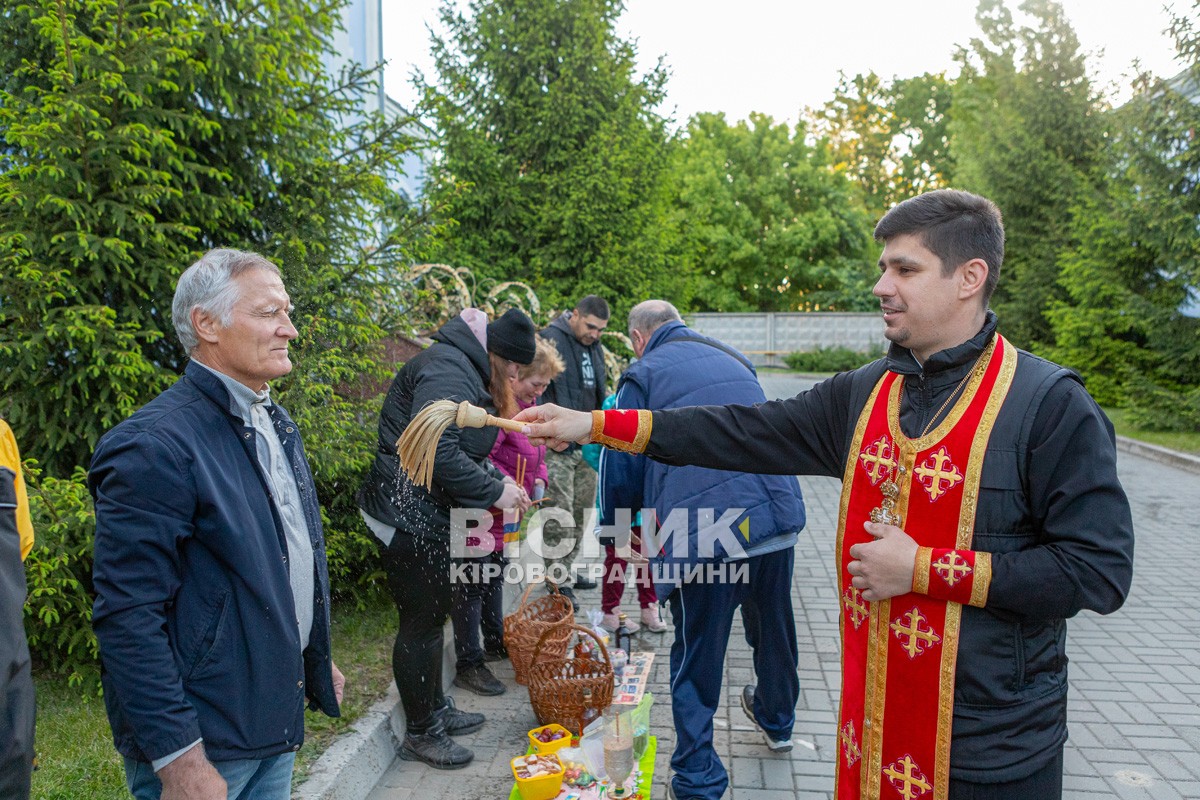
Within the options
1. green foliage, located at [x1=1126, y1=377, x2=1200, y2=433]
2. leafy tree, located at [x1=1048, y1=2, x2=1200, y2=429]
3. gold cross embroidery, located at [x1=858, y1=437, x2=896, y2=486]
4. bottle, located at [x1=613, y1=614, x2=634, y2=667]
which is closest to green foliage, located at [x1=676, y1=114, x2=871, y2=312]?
leafy tree, located at [x1=1048, y1=2, x2=1200, y2=429]

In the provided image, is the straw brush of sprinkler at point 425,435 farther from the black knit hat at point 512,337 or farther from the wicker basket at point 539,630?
the wicker basket at point 539,630

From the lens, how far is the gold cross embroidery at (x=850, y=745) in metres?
2.36

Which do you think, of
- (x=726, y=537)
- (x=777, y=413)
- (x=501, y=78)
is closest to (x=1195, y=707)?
(x=726, y=537)

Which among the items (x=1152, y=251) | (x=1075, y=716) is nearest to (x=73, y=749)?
(x=1075, y=716)

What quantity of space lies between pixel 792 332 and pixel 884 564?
35.3m

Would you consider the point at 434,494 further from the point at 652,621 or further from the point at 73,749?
the point at 652,621

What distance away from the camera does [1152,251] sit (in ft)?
56.8

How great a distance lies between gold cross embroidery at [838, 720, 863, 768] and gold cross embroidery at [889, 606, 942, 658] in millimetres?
362

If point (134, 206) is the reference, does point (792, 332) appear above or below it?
below

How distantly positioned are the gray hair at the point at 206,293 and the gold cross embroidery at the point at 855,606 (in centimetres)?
192

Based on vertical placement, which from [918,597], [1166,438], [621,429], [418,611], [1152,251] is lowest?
[1166,438]

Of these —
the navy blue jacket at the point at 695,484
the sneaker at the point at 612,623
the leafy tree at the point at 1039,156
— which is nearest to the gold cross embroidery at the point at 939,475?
the navy blue jacket at the point at 695,484

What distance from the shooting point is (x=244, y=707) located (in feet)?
7.34

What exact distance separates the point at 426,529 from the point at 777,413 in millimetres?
1909
